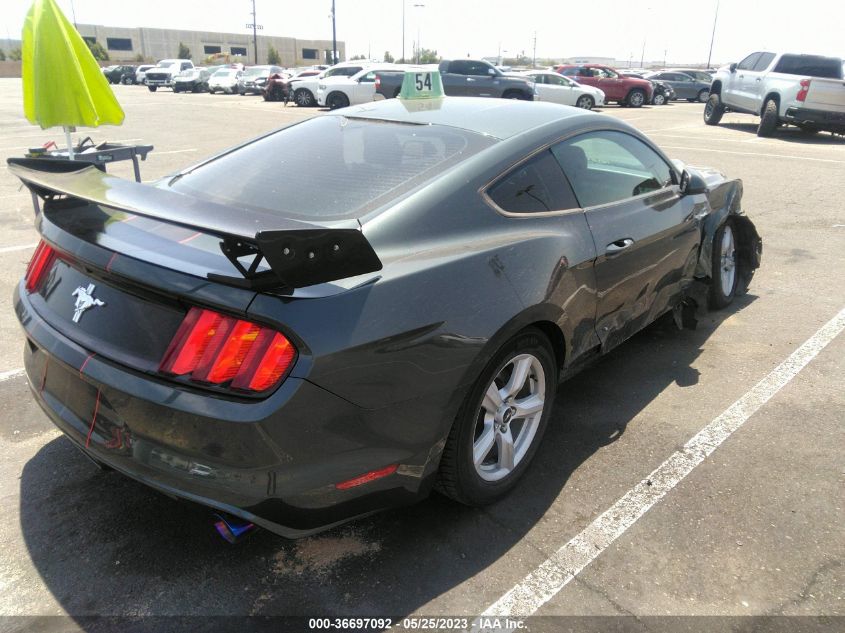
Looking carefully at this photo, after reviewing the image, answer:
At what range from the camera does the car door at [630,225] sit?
3230 mm

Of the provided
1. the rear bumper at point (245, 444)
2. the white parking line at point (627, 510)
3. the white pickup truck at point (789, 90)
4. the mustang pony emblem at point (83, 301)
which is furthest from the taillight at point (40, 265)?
the white pickup truck at point (789, 90)

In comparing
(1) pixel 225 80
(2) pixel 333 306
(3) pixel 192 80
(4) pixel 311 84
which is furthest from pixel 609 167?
(3) pixel 192 80

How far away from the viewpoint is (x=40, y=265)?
8.83 feet

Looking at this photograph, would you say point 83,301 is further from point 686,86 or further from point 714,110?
point 686,86

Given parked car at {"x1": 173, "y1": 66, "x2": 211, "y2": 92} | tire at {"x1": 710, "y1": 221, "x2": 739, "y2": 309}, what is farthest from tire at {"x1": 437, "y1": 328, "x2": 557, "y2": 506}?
parked car at {"x1": 173, "y1": 66, "x2": 211, "y2": 92}

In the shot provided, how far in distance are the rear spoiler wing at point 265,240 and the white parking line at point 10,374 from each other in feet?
6.32

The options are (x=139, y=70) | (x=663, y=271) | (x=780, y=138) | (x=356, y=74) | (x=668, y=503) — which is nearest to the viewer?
(x=668, y=503)

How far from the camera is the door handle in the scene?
3.21 metres

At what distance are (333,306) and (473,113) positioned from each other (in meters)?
1.65

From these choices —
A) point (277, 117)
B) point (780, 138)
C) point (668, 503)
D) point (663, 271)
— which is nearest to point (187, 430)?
point (668, 503)

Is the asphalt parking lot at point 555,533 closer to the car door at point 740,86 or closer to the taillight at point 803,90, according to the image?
the taillight at point 803,90

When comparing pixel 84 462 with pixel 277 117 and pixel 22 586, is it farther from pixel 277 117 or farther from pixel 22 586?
pixel 277 117

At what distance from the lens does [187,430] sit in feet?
6.73

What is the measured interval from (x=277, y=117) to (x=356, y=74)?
5854 mm
